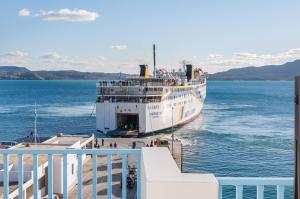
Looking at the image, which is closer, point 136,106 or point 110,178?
point 110,178

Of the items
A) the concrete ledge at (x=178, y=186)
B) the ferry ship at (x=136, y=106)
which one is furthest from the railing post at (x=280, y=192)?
the ferry ship at (x=136, y=106)

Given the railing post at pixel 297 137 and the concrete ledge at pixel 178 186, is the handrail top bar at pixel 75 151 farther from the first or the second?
the railing post at pixel 297 137

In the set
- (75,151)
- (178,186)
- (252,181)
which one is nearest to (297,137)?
(178,186)

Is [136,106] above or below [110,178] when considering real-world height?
below

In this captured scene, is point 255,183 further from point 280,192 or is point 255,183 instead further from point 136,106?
point 136,106

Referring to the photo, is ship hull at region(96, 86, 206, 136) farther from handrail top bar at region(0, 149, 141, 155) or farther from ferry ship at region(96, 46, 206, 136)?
handrail top bar at region(0, 149, 141, 155)

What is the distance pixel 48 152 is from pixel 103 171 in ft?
56.9

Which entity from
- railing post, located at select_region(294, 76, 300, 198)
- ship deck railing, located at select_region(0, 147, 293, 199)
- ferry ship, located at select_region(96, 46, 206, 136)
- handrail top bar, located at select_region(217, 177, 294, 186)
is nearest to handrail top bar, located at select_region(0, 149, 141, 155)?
ship deck railing, located at select_region(0, 147, 293, 199)

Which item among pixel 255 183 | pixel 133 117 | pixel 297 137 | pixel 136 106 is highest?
pixel 297 137

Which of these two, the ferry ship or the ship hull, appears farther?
the ferry ship

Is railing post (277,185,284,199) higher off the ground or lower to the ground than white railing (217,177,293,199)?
lower

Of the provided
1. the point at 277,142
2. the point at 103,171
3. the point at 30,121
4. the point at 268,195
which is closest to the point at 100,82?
the point at 30,121

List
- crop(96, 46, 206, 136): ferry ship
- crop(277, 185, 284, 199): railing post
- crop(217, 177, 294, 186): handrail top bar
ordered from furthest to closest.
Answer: crop(96, 46, 206, 136): ferry ship, crop(277, 185, 284, 199): railing post, crop(217, 177, 294, 186): handrail top bar

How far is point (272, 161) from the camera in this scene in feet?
99.4
